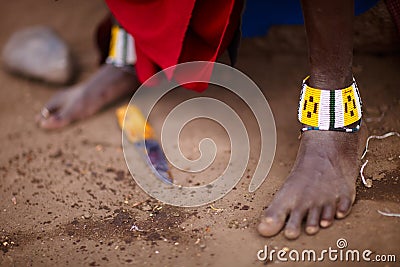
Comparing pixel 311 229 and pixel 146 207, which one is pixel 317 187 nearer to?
pixel 311 229

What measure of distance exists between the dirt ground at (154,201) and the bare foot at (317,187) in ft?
0.12

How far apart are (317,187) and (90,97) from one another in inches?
43.6

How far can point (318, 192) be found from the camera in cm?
140

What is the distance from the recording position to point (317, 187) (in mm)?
1407

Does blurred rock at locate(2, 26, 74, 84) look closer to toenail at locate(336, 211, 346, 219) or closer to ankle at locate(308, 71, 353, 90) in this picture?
ankle at locate(308, 71, 353, 90)

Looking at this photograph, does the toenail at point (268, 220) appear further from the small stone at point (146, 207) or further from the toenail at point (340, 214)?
the small stone at point (146, 207)

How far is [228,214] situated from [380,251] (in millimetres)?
401

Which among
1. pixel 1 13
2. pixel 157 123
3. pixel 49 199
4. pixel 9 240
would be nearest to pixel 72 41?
pixel 1 13

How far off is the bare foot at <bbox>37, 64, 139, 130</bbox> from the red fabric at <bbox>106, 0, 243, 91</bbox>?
12.0 inches

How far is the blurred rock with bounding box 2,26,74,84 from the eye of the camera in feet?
8.09

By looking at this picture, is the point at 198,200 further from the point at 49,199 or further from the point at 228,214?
the point at 49,199

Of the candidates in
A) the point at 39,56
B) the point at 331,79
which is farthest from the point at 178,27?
the point at 39,56

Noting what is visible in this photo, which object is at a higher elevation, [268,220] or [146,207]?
[268,220]

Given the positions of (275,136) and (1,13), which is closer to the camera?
(275,136)
